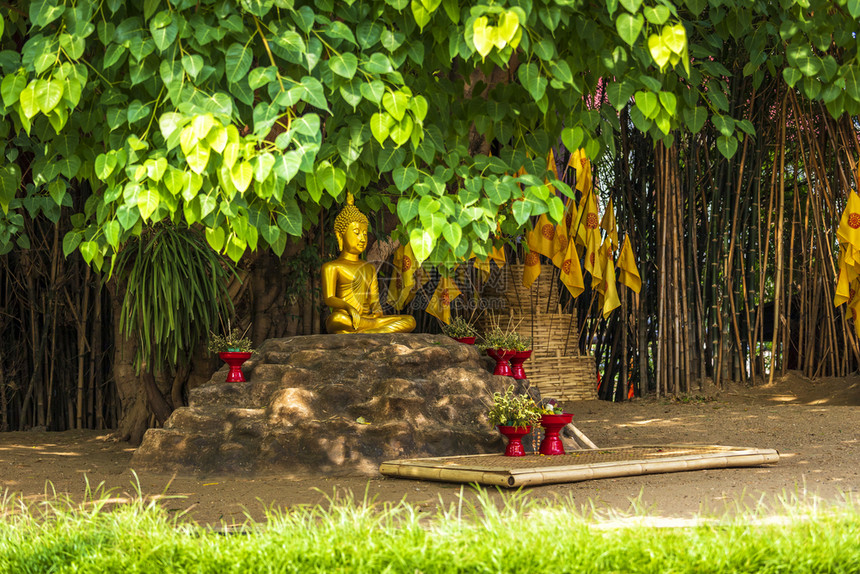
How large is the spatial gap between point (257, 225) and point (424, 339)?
183cm

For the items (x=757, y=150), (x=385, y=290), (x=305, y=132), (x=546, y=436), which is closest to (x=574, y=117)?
(x=305, y=132)

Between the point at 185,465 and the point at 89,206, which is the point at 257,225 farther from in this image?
the point at 185,465

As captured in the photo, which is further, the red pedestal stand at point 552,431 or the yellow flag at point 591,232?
the yellow flag at point 591,232

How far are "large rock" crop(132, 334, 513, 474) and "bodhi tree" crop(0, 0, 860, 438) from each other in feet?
3.66

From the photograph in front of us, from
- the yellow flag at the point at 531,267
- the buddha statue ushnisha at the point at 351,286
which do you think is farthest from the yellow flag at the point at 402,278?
the yellow flag at the point at 531,267

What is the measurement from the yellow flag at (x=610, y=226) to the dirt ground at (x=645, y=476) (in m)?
1.15

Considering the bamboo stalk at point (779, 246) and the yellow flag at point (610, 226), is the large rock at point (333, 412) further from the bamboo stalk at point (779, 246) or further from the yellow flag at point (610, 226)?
the bamboo stalk at point (779, 246)

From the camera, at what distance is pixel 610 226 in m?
6.08

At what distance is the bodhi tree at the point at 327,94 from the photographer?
229 centimetres

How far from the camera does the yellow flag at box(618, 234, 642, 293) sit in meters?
5.98

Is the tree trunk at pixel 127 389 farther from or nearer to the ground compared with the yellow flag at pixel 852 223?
nearer to the ground

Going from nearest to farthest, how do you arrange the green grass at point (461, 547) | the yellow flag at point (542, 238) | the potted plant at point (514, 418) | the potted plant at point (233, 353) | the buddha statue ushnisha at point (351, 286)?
the green grass at point (461, 547), the potted plant at point (514, 418), the potted plant at point (233, 353), the buddha statue ushnisha at point (351, 286), the yellow flag at point (542, 238)

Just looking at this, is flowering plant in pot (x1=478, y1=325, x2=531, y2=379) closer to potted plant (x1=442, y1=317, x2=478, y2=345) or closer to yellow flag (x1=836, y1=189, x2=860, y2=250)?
potted plant (x1=442, y1=317, x2=478, y2=345)

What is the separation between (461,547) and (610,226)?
14.4 feet
